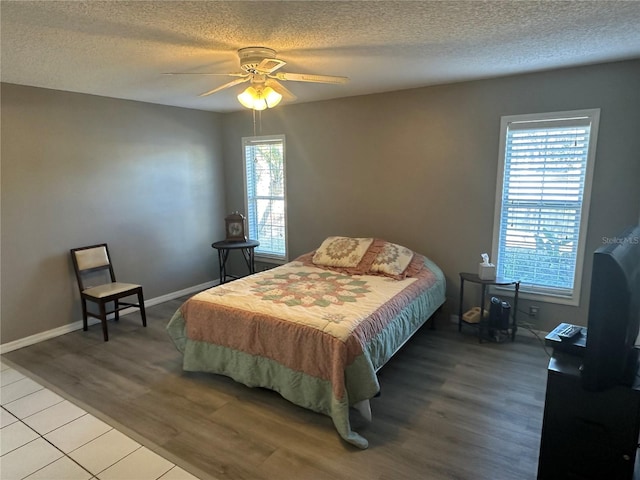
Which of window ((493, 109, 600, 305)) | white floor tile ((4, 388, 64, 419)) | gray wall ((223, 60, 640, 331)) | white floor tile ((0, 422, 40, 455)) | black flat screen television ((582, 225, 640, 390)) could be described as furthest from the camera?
window ((493, 109, 600, 305))

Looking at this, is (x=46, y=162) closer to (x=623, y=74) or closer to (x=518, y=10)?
(x=518, y=10)

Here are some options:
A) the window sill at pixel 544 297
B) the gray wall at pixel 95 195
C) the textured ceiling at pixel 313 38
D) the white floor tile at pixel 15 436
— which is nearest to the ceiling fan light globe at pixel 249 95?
the textured ceiling at pixel 313 38

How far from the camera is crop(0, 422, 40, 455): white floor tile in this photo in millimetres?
2318

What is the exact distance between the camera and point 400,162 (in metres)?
4.14

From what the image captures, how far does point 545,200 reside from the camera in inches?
136

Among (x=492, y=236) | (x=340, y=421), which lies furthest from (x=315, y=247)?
(x=340, y=421)

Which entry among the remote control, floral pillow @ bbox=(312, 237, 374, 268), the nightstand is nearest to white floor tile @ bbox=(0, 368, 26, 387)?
the nightstand

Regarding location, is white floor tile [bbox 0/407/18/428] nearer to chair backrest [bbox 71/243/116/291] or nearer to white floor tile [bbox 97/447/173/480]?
white floor tile [bbox 97/447/173/480]

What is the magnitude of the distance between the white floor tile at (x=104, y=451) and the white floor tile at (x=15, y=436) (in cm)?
38

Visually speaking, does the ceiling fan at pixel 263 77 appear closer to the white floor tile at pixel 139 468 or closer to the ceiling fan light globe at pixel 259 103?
the ceiling fan light globe at pixel 259 103

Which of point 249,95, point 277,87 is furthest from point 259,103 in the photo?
point 277,87

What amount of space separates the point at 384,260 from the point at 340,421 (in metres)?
1.84

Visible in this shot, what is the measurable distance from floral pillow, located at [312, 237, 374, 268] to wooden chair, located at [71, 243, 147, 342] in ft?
6.31

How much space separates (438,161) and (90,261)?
3.70 metres
